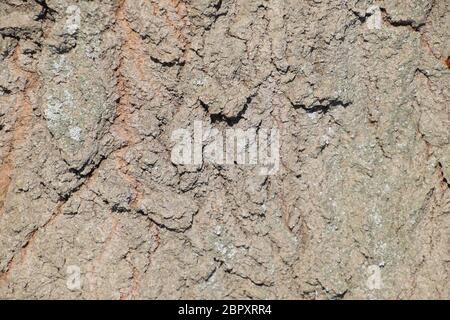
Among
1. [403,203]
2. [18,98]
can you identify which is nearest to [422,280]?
[403,203]

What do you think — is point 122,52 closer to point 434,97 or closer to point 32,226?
point 32,226

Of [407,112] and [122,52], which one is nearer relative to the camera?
[122,52]

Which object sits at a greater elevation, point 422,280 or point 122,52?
point 122,52

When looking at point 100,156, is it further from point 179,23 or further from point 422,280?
point 422,280
